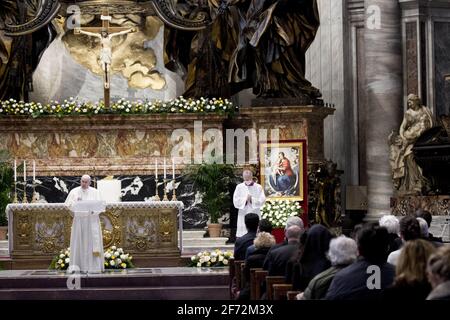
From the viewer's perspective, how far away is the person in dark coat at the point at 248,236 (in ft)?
44.4

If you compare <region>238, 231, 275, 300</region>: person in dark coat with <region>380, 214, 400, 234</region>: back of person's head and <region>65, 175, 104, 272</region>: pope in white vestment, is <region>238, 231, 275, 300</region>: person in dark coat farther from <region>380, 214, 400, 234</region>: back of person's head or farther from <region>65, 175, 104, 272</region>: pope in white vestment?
<region>65, 175, 104, 272</region>: pope in white vestment

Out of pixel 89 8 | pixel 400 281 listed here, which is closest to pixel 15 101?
pixel 89 8

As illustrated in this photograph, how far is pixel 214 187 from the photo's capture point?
69.8 feet

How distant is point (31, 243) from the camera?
18.5 m

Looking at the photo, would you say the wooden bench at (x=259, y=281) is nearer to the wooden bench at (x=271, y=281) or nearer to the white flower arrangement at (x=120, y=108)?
the wooden bench at (x=271, y=281)

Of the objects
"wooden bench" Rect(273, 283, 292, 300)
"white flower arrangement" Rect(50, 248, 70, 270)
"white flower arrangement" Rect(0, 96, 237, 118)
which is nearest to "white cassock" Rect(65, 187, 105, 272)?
"white flower arrangement" Rect(50, 248, 70, 270)

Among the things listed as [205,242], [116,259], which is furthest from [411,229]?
[205,242]

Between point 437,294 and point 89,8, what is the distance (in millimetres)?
18092

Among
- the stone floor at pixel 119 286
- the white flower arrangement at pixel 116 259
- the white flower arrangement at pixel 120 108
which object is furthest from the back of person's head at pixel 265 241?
the white flower arrangement at pixel 120 108

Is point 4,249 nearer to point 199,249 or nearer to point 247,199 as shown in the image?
point 199,249

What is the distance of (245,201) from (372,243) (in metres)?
10.9

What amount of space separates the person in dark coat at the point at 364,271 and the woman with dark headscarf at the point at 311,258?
1334 mm

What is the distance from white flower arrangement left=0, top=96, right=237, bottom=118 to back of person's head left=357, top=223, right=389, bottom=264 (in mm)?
14358

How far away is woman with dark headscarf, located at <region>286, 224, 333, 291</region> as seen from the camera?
31.9 ft
